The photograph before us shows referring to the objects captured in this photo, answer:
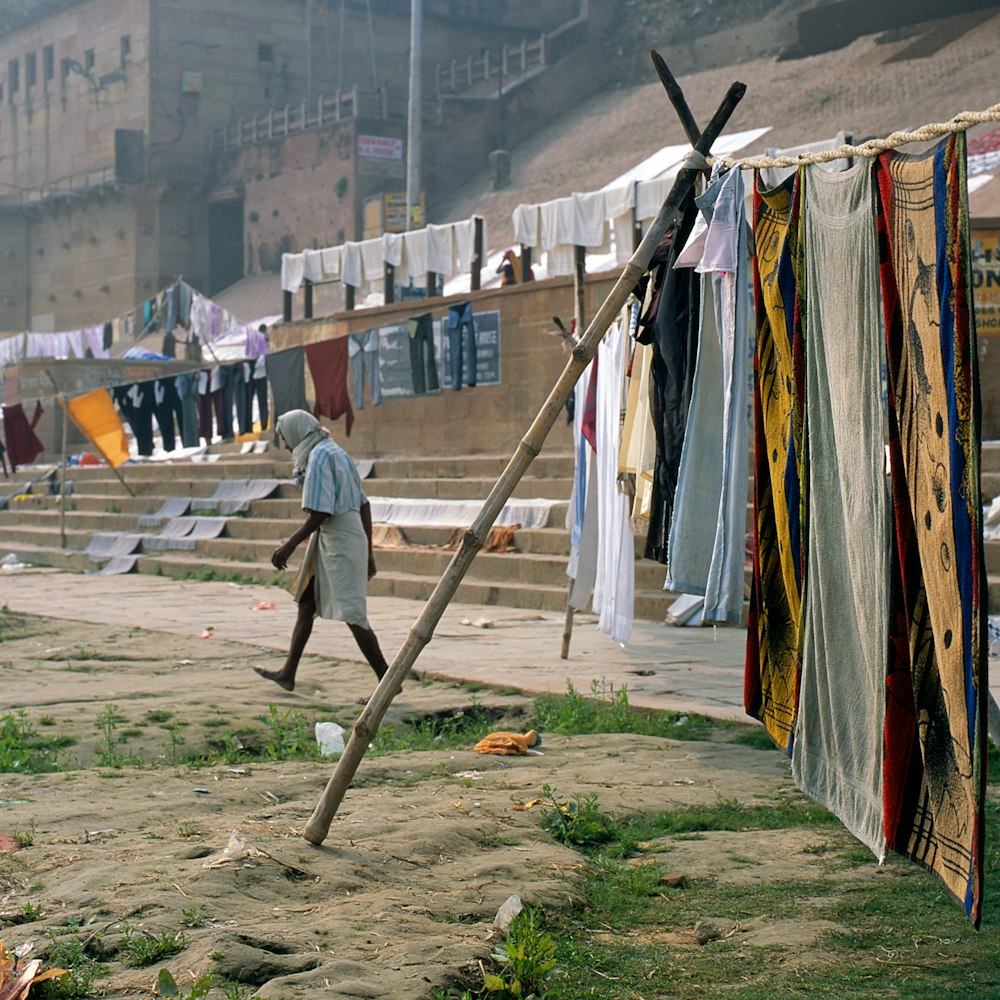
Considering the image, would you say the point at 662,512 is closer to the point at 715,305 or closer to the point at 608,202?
the point at 715,305

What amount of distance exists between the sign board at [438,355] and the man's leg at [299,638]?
9849 millimetres

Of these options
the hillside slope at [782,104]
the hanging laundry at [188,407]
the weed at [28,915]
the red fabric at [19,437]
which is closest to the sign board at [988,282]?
the weed at [28,915]

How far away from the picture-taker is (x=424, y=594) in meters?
13.7

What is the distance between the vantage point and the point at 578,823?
15.9 feet

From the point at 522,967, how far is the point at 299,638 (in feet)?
15.2

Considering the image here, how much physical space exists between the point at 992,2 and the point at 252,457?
61.7 feet

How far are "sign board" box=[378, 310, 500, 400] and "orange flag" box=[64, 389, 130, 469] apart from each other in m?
4.14

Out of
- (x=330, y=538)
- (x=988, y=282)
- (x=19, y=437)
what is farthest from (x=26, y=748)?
(x=19, y=437)

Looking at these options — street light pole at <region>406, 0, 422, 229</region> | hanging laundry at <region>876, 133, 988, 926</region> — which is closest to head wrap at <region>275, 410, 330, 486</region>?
hanging laundry at <region>876, 133, 988, 926</region>

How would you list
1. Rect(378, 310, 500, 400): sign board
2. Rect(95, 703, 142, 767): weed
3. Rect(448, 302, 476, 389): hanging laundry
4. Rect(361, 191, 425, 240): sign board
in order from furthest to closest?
Rect(361, 191, 425, 240): sign board
Rect(378, 310, 500, 400): sign board
Rect(448, 302, 476, 389): hanging laundry
Rect(95, 703, 142, 767): weed

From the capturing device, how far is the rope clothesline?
315 centimetres

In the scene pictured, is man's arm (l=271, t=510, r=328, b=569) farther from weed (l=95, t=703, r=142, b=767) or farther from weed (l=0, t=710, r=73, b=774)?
weed (l=0, t=710, r=73, b=774)

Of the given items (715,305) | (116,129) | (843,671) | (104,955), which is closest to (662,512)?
(715,305)

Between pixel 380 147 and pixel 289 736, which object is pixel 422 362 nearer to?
pixel 289 736
